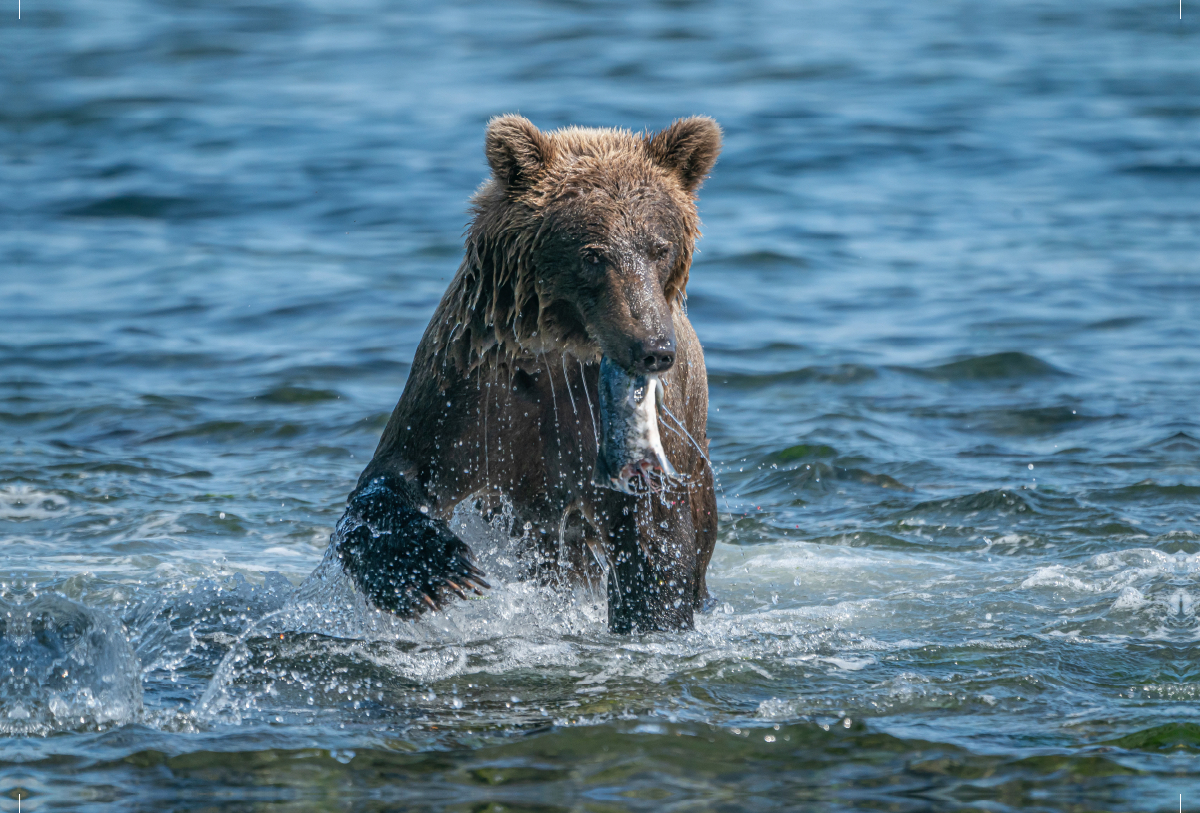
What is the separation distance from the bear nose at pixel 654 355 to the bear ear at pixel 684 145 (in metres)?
0.92

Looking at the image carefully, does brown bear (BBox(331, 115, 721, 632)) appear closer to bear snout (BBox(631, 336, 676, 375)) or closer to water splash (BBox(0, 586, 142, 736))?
bear snout (BBox(631, 336, 676, 375))

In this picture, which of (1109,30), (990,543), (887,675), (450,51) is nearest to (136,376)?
(990,543)

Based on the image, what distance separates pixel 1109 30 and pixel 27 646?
2352 cm

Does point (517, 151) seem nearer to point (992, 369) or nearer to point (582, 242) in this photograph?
point (582, 242)

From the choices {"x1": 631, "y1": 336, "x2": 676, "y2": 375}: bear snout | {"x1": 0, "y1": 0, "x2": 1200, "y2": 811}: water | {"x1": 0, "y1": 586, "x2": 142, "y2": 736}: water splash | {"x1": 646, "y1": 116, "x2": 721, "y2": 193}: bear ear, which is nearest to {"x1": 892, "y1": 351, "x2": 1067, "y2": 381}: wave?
{"x1": 0, "y1": 0, "x2": 1200, "y2": 811}: water

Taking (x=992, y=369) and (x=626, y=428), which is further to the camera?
(x=992, y=369)

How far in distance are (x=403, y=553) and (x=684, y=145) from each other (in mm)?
1769

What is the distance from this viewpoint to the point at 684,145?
500 centimetres

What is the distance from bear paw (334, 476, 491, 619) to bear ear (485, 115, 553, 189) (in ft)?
3.90

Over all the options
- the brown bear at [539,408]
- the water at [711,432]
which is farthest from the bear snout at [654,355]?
the water at [711,432]

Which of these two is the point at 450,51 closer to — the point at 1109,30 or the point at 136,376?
the point at 1109,30

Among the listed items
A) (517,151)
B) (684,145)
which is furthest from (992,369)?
(517,151)

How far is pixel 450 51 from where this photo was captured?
2288 centimetres

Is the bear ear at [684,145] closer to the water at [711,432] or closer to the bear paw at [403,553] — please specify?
the bear paw at [403,553]
